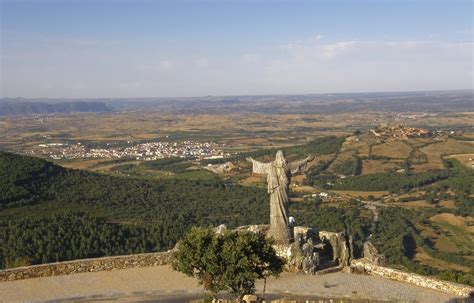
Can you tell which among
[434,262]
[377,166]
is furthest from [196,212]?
[377,166]

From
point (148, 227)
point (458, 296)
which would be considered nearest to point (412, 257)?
point (148, 227)

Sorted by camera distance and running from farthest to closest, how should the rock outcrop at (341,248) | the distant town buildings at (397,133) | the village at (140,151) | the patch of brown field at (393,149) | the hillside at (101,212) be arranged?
the village at (140,151)
the distant town buildings at (397,133)
the patch of brown field at (393,149)
the hillside at (101,212)
the rock outcrop at (341,248)

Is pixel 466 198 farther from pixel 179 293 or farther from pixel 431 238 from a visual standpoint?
pixel 179 293

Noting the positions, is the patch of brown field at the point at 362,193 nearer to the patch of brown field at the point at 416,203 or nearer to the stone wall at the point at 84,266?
the patch of brown field at the point at 416,203

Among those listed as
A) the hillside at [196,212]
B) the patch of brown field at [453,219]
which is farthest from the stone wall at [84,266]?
the patch of brown field at [453,219]

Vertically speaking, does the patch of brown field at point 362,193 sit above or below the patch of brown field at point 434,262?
below

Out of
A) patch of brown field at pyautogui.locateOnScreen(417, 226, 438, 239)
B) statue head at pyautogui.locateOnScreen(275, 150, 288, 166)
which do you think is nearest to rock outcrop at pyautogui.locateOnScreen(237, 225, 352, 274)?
statue head at pyautogui.locateOnScreen(275, 150, 288, 166)

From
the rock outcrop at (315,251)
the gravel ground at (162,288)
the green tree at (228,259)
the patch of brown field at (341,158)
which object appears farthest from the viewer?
the patch of brown field at (341,158)

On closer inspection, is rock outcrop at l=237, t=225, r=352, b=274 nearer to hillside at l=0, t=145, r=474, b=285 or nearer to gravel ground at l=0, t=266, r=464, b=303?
gravel ground at l=0, t=266, r=464, b=303
